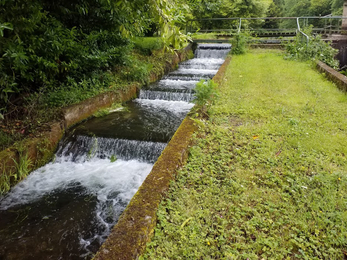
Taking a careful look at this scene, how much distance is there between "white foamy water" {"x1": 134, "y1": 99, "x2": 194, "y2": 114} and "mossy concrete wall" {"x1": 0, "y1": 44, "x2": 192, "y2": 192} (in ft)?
1.98

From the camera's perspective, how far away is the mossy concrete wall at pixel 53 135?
4.39 m

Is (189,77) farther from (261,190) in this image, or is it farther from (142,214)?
(142,214)

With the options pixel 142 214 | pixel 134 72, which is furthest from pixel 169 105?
pixel 142 214

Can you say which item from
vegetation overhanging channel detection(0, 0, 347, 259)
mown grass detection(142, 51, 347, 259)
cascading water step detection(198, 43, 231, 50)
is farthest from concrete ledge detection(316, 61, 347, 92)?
cascading water step detection(198, 43, 231, 50)

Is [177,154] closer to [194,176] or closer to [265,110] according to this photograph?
[194,176]

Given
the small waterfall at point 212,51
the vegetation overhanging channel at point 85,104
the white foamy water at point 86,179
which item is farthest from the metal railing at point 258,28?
the white foamy water at point 86,179

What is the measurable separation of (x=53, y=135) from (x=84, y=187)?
1.74m

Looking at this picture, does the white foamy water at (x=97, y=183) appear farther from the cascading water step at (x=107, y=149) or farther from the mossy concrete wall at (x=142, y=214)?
the mossy concrete wall at (x=142, y=214)

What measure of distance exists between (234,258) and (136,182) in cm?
254

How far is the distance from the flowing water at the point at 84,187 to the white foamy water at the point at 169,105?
Result: 6 cm

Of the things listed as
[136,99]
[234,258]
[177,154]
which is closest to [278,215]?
[234,258]

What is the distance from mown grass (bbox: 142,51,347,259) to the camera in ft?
7.37

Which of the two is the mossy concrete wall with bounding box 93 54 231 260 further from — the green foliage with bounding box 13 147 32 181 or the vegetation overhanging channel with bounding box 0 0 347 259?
the green foliage with bounding box 13 147 32 181

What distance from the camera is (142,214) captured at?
2.51m
